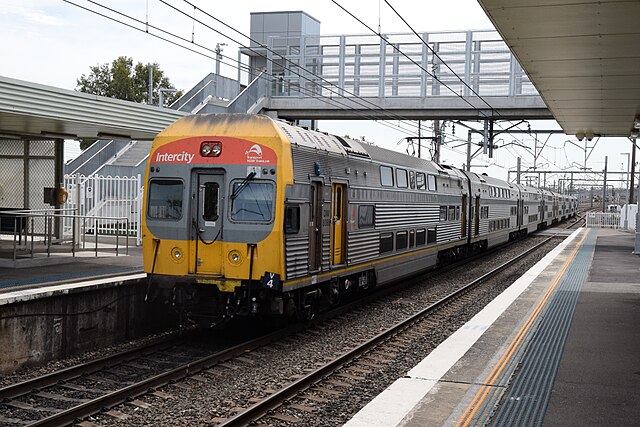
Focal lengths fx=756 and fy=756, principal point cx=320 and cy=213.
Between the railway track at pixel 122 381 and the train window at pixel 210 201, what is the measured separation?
201 centimetres

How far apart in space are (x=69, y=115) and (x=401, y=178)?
7.39 m

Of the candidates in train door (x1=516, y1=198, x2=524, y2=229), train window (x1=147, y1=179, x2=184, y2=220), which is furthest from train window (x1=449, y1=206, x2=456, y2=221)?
train door (x1=516, y1=198, x2=524, y2=229)

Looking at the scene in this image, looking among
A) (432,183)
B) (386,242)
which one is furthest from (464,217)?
(386,242)

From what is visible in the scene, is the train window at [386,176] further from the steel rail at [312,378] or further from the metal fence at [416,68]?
the metal fence at [416,68]

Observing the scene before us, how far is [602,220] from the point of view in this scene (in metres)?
60.7

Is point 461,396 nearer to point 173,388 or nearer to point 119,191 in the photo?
point 173,388

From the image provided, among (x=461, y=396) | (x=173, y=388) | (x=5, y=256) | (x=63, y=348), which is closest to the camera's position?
(x=461, y=396)

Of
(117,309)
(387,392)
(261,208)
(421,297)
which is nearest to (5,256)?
(117,309)

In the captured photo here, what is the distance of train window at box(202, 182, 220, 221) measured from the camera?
11567 millimetres

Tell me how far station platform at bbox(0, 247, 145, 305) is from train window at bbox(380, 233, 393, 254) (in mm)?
4984

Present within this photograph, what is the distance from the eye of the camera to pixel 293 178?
37.2 ft

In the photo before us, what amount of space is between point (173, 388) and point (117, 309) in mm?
3644

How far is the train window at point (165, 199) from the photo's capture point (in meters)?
11.8

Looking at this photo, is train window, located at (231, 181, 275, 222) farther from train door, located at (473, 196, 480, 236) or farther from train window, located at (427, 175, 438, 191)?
train door, located at (473, 196, 480, 236)
